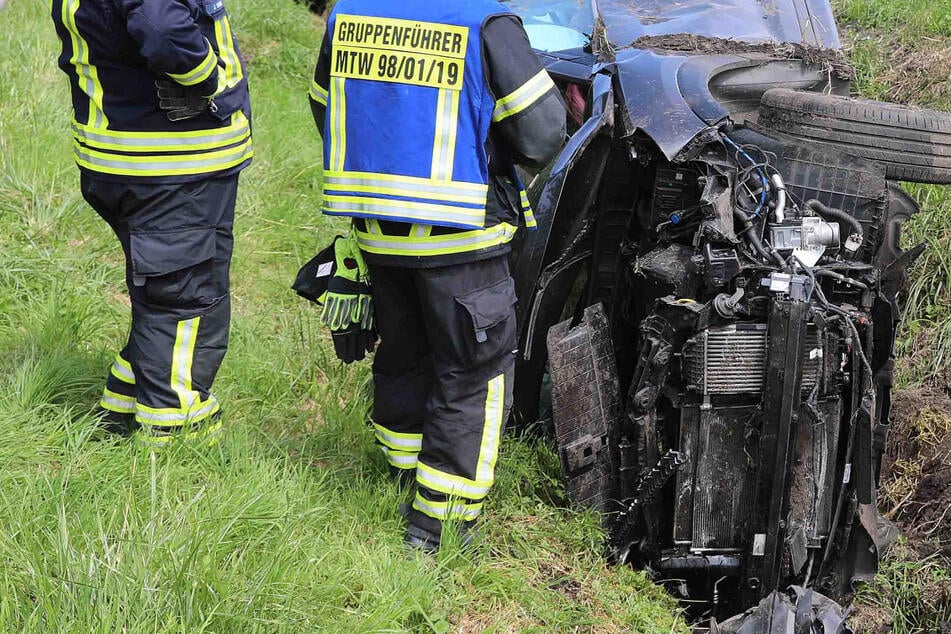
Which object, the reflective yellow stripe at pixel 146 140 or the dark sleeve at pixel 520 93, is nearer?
the dark sleeve at pixel 520 93

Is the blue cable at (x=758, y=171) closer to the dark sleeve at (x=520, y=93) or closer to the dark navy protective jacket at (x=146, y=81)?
the dark sleeve at (x=520, y=93)

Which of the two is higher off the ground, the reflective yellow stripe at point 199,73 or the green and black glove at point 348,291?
the reflective yellow stripe at point 199,73

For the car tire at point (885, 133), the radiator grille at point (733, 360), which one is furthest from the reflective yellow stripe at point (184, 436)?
the car tire at point (885, 133)

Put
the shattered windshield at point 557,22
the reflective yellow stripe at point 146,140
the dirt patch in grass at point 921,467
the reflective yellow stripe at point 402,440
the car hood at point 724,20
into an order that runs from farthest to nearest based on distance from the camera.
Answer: the shattered windshield at point 557,22 < the car hood at point 724,20 < the dirt patch in grass at point 921,467 < the reflective yellow stripe at point 402,440 < the reflective yellow stripe at point 146,140

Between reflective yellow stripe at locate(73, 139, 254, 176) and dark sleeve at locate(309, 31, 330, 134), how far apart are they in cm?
34

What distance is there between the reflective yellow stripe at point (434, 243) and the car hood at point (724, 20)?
65.5 inches

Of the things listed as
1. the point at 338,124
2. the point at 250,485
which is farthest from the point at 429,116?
the point at 250,485

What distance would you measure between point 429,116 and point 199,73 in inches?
28.2

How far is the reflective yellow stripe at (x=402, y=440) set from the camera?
130 inches

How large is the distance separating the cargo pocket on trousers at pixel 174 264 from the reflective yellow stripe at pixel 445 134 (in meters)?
0.83

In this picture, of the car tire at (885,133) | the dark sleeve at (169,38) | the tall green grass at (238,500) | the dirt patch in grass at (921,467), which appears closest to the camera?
A: the tall green grass at (238,500)

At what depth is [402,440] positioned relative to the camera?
10.8 feet

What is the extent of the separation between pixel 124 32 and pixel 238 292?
6.72ft

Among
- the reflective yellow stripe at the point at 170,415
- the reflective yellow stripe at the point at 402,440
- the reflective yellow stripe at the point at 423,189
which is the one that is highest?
the reflective yellow stripe at the point at 423,189
